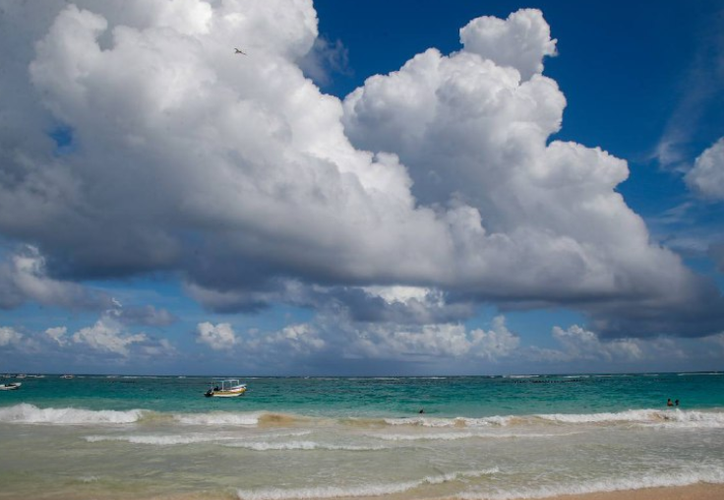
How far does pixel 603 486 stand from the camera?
642 inches

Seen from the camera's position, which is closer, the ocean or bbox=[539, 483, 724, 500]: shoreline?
bbox=[539, 483, 724, 500]: shoreline

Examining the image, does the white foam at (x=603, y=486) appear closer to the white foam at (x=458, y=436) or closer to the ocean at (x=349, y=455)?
the ocean at (x=349, y=455)

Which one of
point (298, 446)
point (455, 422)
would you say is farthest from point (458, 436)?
point (298, 446)

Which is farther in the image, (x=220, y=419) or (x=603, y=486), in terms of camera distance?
(x=220, y=419)

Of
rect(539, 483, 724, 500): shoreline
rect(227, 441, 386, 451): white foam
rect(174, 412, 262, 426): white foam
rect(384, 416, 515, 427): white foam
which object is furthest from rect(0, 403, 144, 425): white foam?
rect(539, 483, 724, 500): shoreline

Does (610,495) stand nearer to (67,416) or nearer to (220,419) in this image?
(220,419)

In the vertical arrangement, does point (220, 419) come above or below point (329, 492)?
below

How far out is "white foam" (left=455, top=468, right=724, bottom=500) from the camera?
15312 millimetres

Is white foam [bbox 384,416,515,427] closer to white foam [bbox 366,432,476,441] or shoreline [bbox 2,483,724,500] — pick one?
white foam [bbox 366,432,476,441]

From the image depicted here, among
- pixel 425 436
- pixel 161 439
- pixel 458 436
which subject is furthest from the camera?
pixel 458 436

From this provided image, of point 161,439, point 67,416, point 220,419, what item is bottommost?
point 220,419

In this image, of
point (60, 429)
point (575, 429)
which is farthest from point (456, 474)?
point (60, 429)

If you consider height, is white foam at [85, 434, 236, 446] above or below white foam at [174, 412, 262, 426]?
above

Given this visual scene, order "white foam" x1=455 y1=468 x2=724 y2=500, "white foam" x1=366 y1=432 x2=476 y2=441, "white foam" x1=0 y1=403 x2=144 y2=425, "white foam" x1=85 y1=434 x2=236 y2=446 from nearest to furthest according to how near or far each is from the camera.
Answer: "white foam" x1=455 y1=468 x2=724 y2=500 < "white foam" x1=85 y1=434 x2=236 y2=446 < "white foam" x1=366 y1=432 x2=476 y2=441 < "white foam" x1=0 y1=403 x2=144 y2=425
